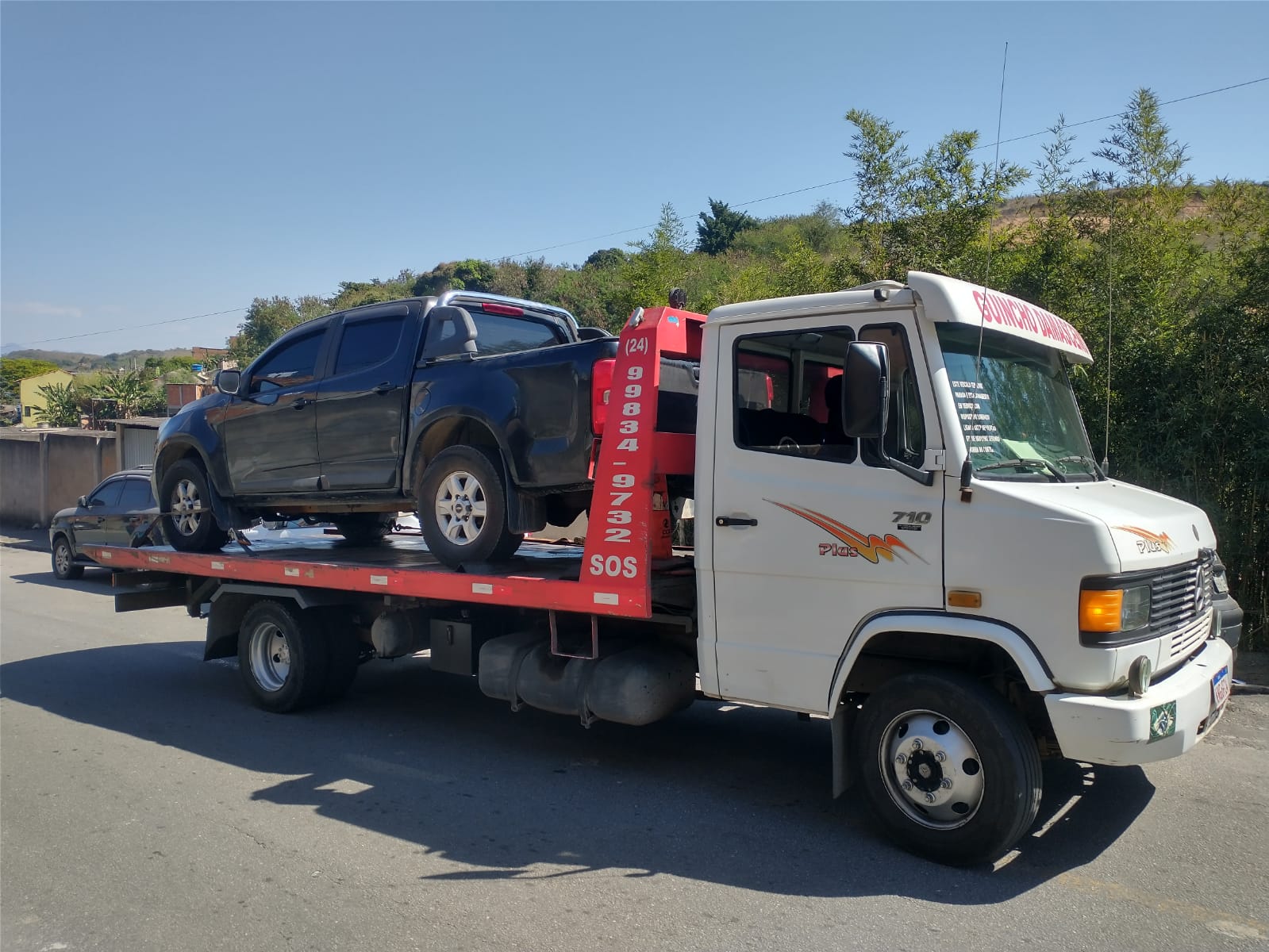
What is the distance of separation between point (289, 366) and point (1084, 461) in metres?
5.93

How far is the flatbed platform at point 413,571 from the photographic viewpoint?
543 cm

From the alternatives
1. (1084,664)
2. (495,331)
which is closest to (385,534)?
(495,331)

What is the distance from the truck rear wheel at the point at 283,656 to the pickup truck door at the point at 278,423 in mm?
982

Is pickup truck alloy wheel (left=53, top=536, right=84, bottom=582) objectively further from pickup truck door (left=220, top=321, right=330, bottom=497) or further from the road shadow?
pickup truck door (left=220, top=321, right=330, bottom=497)

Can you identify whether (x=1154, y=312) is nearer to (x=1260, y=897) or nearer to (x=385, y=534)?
(x=1260, y=897)

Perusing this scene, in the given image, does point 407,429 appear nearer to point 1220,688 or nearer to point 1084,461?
point 1084,461

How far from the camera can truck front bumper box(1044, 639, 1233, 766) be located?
3971 mm

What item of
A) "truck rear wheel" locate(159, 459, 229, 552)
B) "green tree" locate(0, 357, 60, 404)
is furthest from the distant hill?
"truck rear wheel" locate(159, 459, 229, 552)

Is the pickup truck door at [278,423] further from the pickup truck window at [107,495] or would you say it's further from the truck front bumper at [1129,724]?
the pickup truck window at [107,495]

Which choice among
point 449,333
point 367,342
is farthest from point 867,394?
point 367,342

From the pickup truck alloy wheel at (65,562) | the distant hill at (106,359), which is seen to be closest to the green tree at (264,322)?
the distant hill at (106,359)

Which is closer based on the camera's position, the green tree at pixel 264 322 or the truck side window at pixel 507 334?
the truck side window at pixel 507 334

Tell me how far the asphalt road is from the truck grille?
3.16 feet

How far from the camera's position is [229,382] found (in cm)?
812
